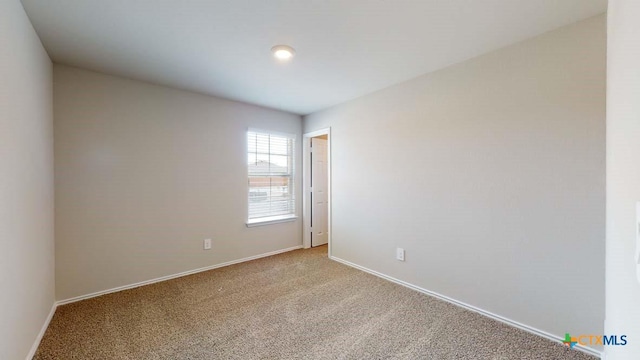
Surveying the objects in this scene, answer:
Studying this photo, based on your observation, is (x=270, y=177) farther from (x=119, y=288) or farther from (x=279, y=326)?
(x=279, y=326)

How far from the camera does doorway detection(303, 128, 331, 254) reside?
175 inches

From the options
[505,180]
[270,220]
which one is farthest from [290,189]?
[505,180]

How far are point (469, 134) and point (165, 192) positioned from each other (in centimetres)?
337

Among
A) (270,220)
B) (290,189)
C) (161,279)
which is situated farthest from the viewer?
(290,189)

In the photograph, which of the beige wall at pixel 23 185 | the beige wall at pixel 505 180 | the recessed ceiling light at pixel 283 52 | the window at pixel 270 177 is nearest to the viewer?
the beige wall at pixel 23 185

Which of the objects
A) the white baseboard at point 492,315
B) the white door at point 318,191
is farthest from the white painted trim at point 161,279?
the white baseboard at point 492,315

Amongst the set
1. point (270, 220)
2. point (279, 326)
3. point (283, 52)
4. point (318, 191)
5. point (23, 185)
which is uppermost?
point (283, 52)

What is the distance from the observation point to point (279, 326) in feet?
7.09

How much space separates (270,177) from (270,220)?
68cm

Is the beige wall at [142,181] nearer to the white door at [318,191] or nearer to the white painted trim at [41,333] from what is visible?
the white painted trim at [41,333]

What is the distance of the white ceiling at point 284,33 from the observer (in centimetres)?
171

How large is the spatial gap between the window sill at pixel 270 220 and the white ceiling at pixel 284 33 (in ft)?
6.55

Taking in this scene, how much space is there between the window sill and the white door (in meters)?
0.44

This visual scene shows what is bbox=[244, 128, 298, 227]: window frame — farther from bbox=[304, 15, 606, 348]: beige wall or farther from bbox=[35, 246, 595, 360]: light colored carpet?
bbox=[304, 15, 606, 348]: beige wall
